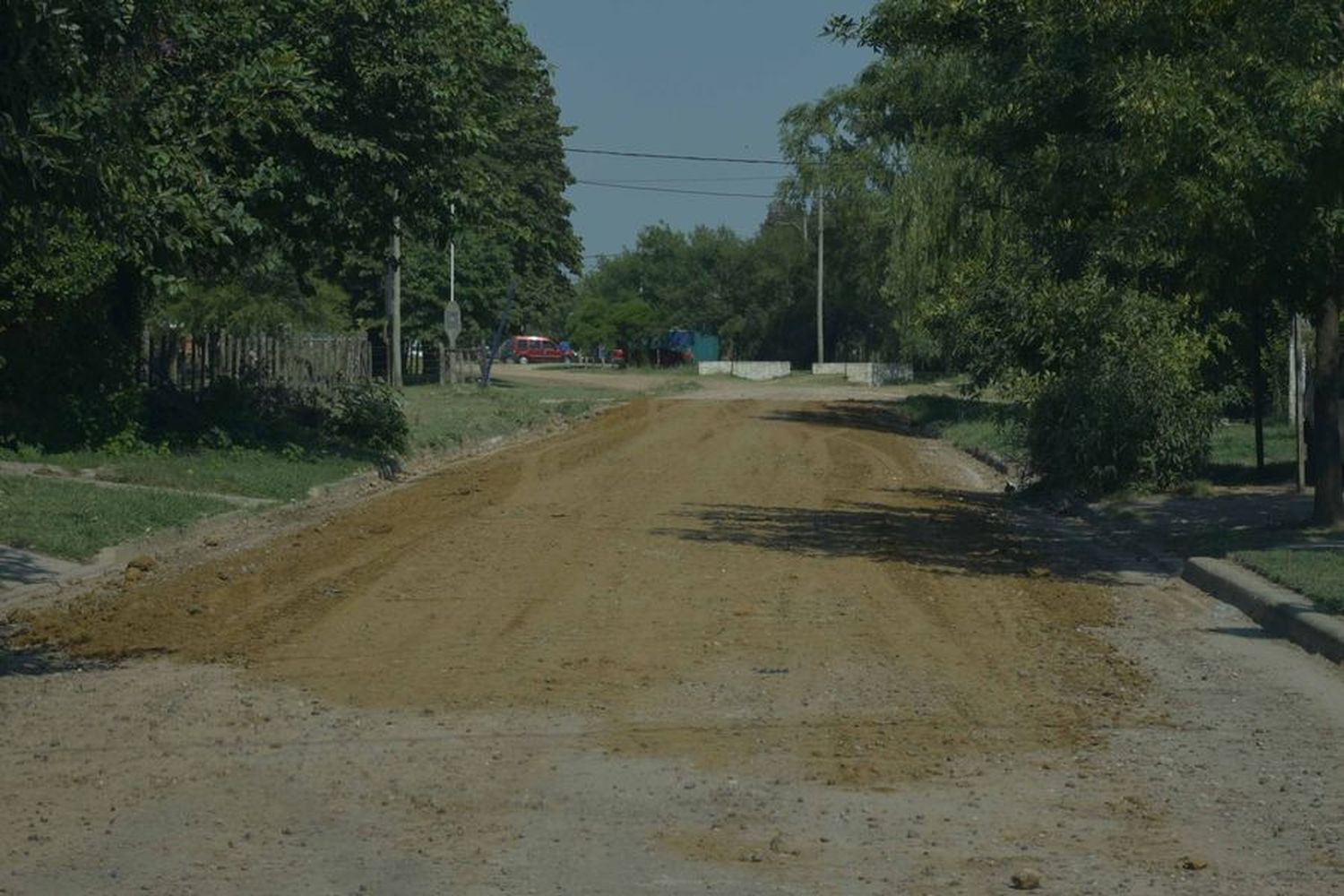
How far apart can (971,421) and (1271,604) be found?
94.5 ft

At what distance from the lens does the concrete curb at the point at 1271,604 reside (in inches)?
460

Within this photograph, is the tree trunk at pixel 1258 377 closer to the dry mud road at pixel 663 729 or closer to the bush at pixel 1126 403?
the bush at pixel 1126 403

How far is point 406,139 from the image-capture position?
25016mm

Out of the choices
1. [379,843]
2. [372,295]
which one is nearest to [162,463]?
[379,843]

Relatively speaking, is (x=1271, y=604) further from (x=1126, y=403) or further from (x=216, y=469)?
(x=216, y=469)

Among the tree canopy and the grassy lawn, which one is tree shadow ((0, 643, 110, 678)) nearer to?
the grassy lawn

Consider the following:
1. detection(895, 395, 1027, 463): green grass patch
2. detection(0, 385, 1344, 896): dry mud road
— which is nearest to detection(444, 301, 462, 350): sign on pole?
detection(895, 395, 1027, 463): green grass patch

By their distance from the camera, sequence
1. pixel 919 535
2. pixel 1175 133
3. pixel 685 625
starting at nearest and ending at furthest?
pixel 685 625, pixel 1175 133, pixel 919 535

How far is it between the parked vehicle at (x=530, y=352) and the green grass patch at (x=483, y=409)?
48496mm

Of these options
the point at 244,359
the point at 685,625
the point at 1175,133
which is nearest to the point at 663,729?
the point at 685,625

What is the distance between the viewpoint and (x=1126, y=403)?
2262 cm

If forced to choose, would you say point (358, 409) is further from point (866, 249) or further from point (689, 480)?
point (866, 249)

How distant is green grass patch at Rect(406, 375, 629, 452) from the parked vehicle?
48496 mm

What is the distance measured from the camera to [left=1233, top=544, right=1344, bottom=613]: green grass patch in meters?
12.8
